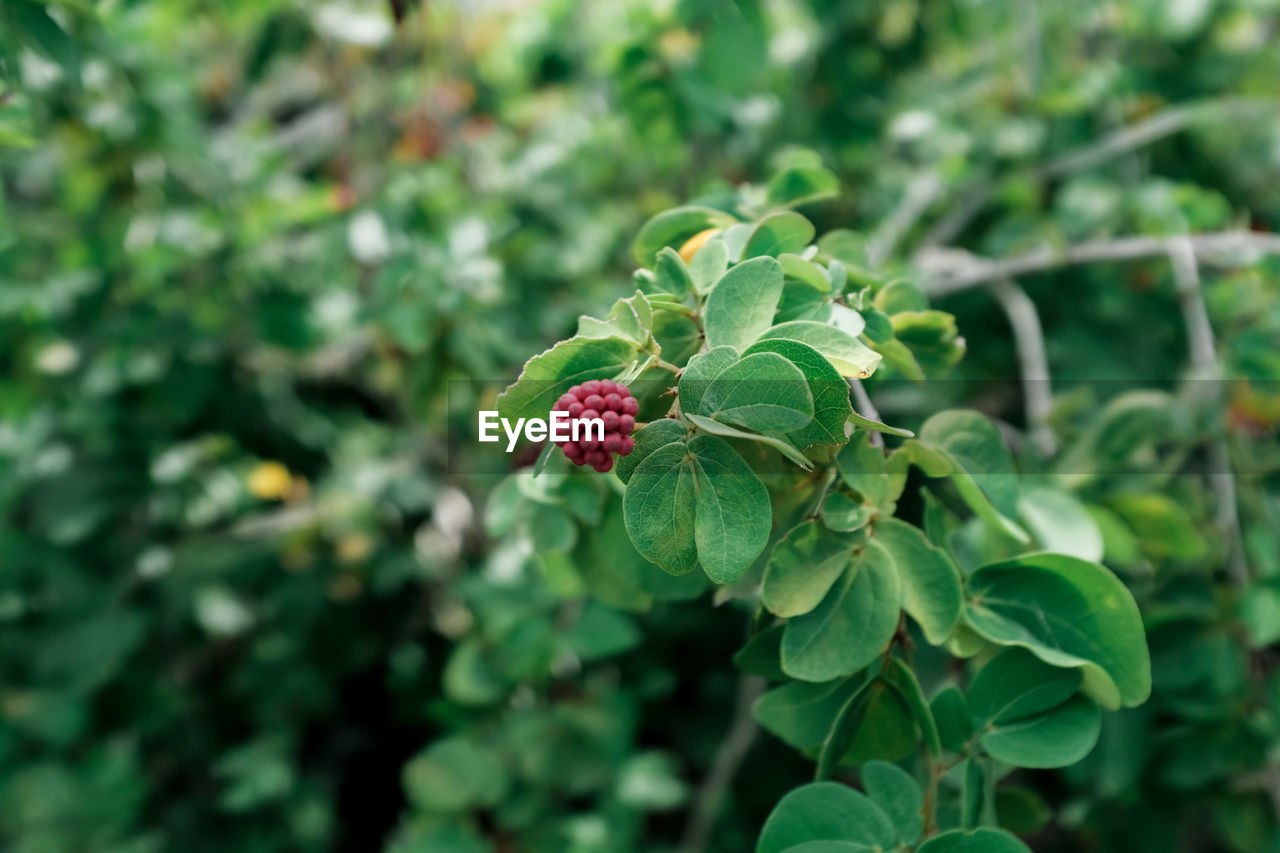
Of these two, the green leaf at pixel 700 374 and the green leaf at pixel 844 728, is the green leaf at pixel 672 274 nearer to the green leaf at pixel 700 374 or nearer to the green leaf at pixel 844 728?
the green leaf at pixel 700 374

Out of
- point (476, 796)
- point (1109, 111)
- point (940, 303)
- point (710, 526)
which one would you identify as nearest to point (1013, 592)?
point (710, 526)

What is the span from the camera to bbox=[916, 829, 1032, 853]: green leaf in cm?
59

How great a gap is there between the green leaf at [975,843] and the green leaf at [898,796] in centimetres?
2

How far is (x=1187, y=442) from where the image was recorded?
4.12ft

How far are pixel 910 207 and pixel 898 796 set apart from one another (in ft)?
4.42

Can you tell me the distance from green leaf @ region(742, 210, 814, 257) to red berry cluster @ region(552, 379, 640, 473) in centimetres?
22

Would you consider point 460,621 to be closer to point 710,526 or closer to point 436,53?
point 436,53

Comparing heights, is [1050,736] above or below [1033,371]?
below

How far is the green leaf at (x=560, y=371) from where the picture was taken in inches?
22.4

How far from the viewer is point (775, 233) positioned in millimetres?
718

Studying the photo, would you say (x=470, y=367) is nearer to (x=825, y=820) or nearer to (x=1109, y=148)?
(x=825, y=820)

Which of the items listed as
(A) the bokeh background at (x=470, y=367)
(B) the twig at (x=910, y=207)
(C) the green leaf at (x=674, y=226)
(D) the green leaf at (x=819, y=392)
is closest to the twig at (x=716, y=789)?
(A) the bokeh background at (x=470, y=367)

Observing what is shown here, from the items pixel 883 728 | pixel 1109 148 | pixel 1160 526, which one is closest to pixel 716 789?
pixel 1160 526

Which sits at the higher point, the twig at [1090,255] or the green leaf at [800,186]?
the green leaf at [800,186]
